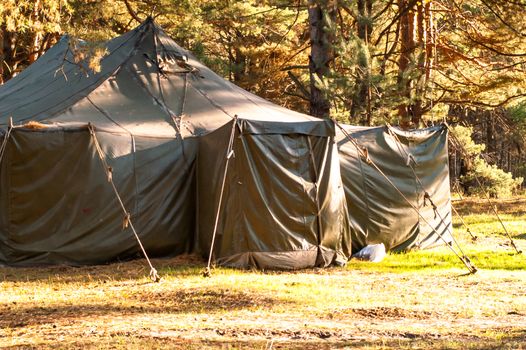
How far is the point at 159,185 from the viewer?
10.1 metres

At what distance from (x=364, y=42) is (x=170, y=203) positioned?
5874 mm

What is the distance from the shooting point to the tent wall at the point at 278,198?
9.14m

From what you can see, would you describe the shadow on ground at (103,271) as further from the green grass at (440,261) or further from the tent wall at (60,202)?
the green grass at (440,261)

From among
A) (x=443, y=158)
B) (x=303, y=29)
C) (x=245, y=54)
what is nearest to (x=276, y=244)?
(x=443, y=158)

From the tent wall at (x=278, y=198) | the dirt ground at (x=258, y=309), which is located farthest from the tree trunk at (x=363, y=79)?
the dirt ground at (x=258, y=309)

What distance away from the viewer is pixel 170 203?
1016cm

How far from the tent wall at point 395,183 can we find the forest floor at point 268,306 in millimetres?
875

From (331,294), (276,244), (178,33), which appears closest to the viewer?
(331,294)

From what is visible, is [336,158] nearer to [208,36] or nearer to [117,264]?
[117,264]

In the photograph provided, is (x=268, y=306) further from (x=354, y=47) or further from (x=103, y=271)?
(x=354, y=47)

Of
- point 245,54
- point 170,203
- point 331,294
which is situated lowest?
point 331,294

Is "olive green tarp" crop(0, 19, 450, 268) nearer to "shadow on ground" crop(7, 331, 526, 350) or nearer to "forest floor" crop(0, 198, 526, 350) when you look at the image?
"forest floor" crop(0, 198, 526, 350)

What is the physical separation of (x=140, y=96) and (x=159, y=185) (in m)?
1.58

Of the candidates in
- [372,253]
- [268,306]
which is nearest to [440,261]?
[372,253]
